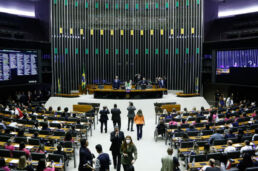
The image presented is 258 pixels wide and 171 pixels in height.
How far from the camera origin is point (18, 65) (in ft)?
60.2

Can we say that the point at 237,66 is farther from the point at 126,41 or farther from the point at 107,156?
the point at 107,156

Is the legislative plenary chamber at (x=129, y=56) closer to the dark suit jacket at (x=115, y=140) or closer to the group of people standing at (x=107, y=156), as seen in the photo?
the dark suit jacket at (x=115, y=140)

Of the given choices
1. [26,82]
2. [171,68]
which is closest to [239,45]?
[171,68]

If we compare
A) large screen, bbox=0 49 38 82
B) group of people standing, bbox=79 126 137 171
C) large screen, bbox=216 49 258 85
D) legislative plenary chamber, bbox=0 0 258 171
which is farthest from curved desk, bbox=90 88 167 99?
group of people standing, bbox=79 126 137 171

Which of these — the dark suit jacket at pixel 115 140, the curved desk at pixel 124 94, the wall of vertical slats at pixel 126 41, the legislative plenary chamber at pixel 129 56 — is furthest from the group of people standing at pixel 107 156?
the wall of vertical slats at pixel 126 41

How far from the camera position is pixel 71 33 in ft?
76.0

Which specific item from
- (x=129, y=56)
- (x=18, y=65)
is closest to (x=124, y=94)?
(x=129, y=56)

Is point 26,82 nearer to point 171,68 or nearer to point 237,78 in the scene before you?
point 171,68

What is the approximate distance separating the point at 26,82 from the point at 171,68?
1284cm

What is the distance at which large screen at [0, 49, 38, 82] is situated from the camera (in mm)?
17109

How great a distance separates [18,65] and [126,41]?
10370 mm

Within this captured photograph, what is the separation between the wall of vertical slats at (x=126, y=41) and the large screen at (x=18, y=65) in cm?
296

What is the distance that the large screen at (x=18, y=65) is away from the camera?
56.1ft

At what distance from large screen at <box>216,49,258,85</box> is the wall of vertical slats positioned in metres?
2.65
